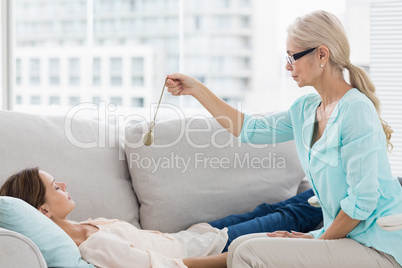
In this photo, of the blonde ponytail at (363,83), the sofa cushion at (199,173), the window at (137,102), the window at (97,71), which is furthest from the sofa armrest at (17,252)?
the window at (97,71)

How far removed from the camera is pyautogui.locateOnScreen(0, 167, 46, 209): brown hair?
1829 mm

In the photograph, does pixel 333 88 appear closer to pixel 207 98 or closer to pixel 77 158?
pixel 207 98

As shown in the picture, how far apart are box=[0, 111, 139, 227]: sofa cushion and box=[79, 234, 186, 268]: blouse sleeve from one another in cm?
35

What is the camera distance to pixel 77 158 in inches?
86.0

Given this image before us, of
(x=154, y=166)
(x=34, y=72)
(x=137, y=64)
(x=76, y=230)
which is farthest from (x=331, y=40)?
(x=34, y=72)

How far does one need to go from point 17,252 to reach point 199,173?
3.55 ft

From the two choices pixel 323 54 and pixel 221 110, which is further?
pixel 221 110

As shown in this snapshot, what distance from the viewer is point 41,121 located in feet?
7.21

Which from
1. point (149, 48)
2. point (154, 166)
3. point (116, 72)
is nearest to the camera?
point (154, 166)

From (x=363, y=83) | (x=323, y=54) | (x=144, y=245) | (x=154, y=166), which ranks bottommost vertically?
(x=144, y=245)

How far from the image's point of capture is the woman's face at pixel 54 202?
185 centimetres

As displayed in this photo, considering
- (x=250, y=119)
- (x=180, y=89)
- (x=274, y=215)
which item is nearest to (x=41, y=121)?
(x=180, y=89)

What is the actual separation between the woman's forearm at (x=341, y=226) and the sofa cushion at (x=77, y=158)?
0.92 metres

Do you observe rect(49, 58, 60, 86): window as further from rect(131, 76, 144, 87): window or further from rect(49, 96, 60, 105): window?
rect(131, 76, 144, 87): window
